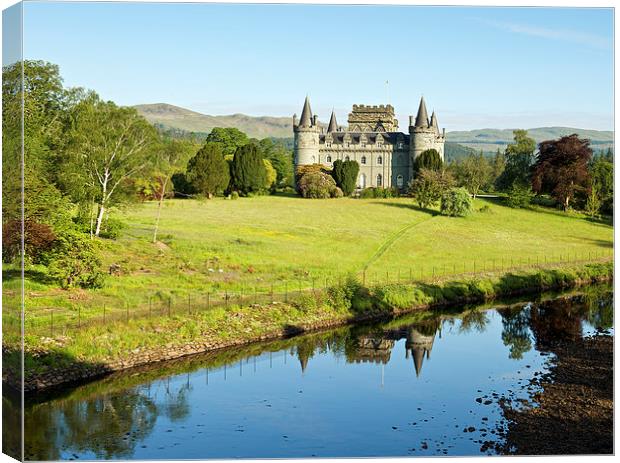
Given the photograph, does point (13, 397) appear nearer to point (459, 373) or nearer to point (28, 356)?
point (28, 356)

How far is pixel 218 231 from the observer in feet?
103

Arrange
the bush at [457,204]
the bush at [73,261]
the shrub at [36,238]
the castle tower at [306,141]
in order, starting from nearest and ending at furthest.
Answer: the shrub at [36,238] < the bush at [73,261] < the bush at [457,204] < the castle tower at [306,141]

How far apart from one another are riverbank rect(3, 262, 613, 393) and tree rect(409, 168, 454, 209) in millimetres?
11838

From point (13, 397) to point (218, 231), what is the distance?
64.0 ft

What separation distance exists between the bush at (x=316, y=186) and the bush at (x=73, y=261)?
2347 centimetres

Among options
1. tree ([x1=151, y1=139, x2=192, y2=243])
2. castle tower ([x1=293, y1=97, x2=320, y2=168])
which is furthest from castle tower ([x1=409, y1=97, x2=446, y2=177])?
tree ([x1=151, y1=139, x2=192, y2=243])

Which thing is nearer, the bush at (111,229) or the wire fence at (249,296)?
the wire fence at (249,296)

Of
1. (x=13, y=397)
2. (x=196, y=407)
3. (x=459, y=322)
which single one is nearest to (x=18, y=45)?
(x=13, y=397)

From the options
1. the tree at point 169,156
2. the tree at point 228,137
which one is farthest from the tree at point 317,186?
the tree at point 169,156

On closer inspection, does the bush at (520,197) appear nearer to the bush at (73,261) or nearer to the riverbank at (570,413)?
the riverbank at (570,413)

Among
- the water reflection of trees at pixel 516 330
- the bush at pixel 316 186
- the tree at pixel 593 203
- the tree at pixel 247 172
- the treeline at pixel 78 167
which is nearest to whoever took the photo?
the treeline at pixel 78 167

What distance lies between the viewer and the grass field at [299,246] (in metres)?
23.3

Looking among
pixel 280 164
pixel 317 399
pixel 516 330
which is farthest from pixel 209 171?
pixel 317 399

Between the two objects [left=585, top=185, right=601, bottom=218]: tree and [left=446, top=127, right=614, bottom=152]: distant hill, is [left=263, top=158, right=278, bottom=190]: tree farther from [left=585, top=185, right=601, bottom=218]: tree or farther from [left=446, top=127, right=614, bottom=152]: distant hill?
[left=585, top=185, right=601, bottom=218]: tree
